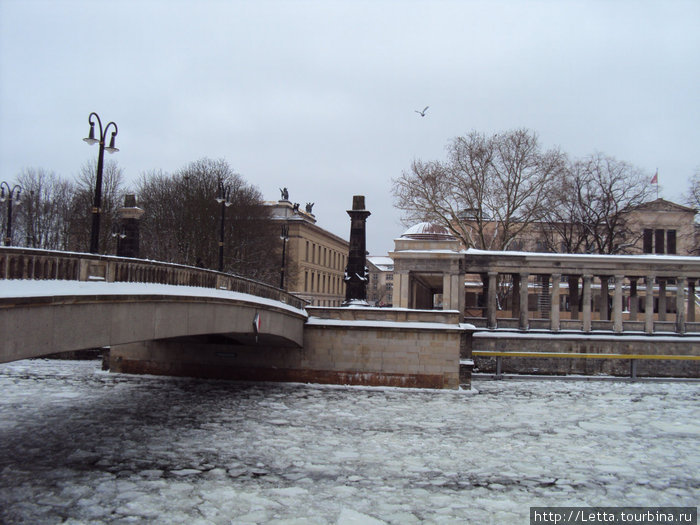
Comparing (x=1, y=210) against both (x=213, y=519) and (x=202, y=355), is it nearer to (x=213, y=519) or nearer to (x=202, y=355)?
(x=202, y=355)

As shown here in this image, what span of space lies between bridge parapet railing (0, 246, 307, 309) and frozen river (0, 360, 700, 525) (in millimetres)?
3329

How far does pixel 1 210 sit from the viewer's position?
35781 millimetres

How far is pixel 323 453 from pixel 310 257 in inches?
1687

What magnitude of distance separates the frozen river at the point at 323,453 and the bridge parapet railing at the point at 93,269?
10.9 feet

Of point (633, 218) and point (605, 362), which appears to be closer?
point (605, 362)

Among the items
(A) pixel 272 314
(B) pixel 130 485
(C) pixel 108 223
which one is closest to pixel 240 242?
(C) pixel 108 223

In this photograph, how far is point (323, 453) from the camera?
12469 mm

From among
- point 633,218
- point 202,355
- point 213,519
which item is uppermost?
point 633,218

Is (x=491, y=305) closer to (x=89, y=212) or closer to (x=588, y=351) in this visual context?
(x=588, y=351)

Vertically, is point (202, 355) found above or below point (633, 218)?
below

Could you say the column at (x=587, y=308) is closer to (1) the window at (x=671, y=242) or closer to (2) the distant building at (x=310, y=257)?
(2) the distant building at (x=310, y=257)

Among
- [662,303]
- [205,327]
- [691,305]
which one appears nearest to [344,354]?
[205,327]

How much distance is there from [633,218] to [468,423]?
1337 inches

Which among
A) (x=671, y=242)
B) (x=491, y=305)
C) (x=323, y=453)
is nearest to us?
(x=323, y=453)
